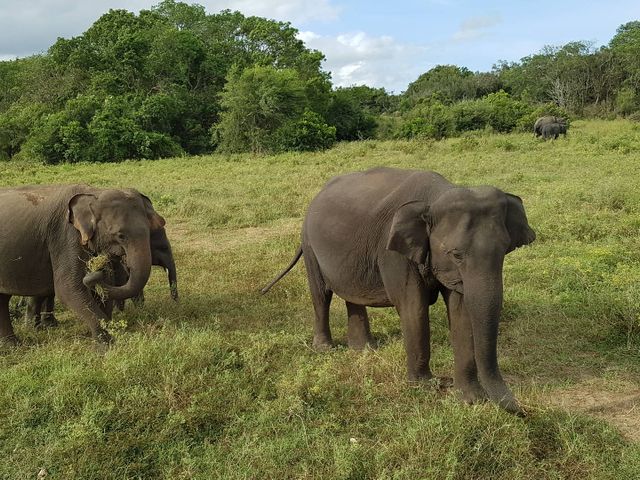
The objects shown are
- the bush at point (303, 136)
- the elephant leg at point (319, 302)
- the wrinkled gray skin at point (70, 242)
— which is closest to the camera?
the wrinkled gray skin at point (70, 242)

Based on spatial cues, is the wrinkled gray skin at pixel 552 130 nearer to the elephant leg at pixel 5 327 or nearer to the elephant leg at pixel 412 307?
the elephant leg at pixel 412 307

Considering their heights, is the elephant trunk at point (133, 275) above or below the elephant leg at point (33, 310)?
above

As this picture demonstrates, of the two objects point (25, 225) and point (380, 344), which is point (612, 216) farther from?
point (25, 225)

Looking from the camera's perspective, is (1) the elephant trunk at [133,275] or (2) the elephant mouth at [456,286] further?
(1) the elephant trunk at [133,275]

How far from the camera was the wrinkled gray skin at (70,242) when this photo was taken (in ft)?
16.2

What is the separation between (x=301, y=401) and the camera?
3.74 metres

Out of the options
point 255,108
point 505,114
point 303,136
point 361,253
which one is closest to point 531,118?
point 505,114

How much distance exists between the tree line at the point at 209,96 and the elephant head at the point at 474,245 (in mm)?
23289

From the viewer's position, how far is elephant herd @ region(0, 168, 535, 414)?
11.1 feet

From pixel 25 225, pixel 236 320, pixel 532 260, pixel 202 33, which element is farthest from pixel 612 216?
pixel 202 33

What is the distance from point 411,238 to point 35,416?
8.08 ft

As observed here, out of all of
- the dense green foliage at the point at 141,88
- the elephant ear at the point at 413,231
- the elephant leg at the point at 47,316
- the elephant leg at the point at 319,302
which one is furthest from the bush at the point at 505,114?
the elephant ear at the point at 413,231

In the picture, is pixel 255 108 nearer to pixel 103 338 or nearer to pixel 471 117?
pixel 471 117

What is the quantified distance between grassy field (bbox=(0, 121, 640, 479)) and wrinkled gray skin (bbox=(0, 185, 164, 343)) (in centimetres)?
37
